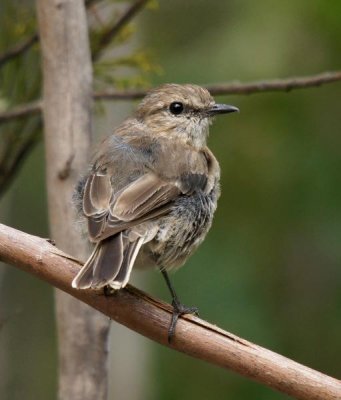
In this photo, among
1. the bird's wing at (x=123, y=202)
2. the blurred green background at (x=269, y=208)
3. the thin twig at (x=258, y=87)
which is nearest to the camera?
the bird's wing at (x=123, y=202)

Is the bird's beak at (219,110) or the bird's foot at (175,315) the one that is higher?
the bird's beak at (219,110)

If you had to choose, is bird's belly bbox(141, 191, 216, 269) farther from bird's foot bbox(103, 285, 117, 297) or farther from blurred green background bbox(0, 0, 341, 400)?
blurred green background bbox(0, 0, 341, 400)

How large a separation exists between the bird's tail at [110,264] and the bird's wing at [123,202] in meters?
0.04

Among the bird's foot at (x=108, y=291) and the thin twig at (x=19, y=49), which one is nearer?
the bird's foot at (x=108, y=291)

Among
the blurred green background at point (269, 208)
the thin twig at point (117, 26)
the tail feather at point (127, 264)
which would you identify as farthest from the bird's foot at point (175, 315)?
the blurred green background at point (269, 208)

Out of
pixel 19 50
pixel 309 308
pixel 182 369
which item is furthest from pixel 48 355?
pixel 19 50

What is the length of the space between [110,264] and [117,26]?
1.99 metres

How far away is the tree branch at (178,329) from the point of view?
11.9 ft

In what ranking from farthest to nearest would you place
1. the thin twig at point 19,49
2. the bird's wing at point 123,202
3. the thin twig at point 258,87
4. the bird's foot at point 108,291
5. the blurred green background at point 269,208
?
the blurred green background at point 269,208 < the thin twig at point 19,49 < the thin twig at point 258,87 < the bird's wing at point 123,202 < the bird's foot at point 108,291

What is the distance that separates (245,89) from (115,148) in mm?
723

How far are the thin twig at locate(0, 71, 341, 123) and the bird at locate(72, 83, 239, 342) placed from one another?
111mm

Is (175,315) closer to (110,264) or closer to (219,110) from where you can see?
(110,264)

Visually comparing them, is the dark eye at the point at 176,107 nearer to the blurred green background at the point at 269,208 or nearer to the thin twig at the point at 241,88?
the thin twig at the point at 241,88

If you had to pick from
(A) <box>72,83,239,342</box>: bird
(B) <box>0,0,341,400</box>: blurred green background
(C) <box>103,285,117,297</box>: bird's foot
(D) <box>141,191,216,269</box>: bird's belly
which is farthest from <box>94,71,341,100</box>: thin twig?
(C) <box>103,285,117,297</box>: bird's foot
